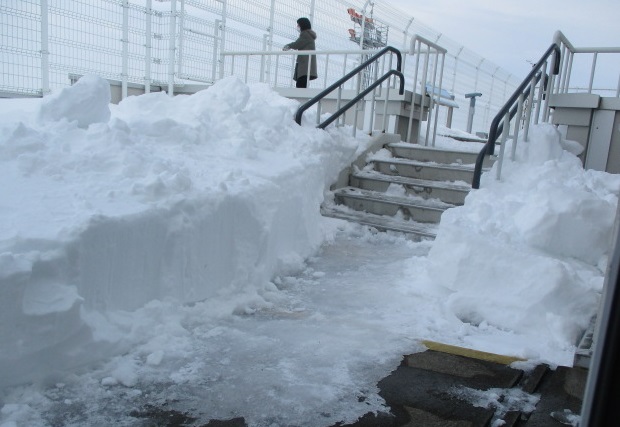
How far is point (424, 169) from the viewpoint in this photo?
6.75 m

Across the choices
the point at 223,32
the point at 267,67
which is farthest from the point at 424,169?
the point at 223,32

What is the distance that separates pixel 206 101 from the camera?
19.2ft

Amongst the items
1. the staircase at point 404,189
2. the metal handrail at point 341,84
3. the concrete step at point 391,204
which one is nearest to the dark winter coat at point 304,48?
the metal handrail at point 341,84

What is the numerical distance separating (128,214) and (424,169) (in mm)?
4408

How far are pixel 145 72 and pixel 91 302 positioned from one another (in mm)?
7325

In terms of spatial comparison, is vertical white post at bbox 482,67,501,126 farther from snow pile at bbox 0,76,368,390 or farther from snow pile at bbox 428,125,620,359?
snow pile at bbox 0,76,368,390

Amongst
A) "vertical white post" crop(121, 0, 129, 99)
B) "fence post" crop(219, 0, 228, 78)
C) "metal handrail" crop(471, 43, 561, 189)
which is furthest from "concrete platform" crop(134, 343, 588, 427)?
"fence post" crop(219, 0, 228, 78)

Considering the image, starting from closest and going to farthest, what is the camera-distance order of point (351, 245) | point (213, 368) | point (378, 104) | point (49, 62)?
point (213, 368)
point (351, 245)
point (49, 62)
point (378, 104)

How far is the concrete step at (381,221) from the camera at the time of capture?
5660 mm

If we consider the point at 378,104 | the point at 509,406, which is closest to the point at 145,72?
the point at 378,104

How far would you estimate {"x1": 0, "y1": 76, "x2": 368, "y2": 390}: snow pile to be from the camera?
2594mm

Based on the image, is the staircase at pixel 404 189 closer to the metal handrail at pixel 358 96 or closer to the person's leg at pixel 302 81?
the metal handrail at pixel 358 96

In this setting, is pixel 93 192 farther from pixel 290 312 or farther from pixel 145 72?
pixel 145 72

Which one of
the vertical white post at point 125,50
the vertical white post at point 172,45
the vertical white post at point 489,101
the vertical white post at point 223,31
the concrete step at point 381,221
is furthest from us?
the vertical white post at point 489,101
